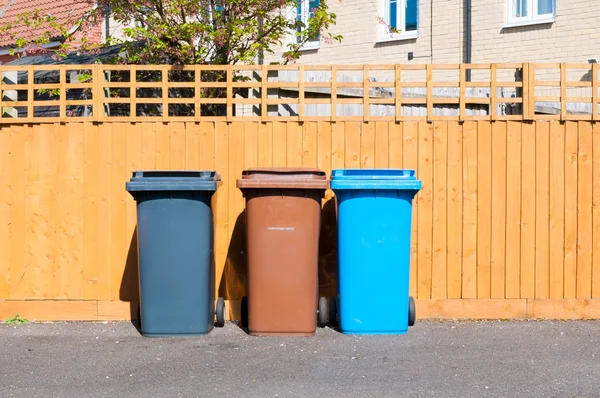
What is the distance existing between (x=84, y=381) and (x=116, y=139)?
9.91 feet

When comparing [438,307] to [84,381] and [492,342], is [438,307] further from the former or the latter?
[84,381]

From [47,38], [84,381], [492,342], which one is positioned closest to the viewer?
[84,381]

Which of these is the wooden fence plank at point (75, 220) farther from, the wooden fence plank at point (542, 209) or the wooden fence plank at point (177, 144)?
the wooden fence plank at point (542, 209)

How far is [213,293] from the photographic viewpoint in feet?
26.7

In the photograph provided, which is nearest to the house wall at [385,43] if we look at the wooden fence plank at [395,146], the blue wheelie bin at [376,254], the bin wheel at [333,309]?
the wooden fence plank at [395,146]

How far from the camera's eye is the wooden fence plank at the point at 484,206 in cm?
874

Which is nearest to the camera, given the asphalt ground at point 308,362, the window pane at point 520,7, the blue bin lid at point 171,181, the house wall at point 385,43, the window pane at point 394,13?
the asphalt ground at point 308,362

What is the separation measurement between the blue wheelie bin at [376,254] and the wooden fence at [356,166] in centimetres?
78

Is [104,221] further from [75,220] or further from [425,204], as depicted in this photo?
[425,204]

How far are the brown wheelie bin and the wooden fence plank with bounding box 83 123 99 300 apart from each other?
5.61 feet

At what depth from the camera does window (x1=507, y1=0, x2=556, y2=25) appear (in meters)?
13.6

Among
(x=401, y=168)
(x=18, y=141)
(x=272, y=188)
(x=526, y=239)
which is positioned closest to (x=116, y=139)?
(x=18, y=141)

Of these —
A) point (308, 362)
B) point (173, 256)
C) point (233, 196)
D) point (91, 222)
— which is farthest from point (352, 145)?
point (91, 222)

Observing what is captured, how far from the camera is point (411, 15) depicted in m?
15.1
